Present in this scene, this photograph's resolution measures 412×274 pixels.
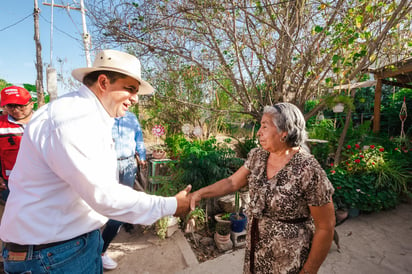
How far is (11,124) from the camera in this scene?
294 cm

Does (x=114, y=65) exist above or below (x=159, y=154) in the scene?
above

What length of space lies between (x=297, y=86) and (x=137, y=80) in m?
2.28

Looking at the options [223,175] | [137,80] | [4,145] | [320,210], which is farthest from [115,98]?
[223,175]

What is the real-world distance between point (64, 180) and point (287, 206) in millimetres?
1359

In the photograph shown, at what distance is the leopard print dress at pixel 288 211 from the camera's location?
1.51 m

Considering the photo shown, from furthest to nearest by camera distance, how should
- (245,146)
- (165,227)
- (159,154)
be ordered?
(245,146)
(159,154)
(165,227)

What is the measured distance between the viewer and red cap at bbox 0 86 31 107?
2.85 m

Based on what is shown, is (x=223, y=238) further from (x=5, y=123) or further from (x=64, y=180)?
(x=5, y=123)

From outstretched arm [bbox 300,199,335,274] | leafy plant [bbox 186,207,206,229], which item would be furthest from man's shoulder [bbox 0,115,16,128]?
outstretched arm [bbox 300,199,335,274]

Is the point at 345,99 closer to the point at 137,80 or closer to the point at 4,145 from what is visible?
the point at 137,80

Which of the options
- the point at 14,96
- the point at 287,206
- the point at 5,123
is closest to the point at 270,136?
the point at 287,206

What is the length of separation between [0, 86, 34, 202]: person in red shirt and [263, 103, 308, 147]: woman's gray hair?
10.3ft

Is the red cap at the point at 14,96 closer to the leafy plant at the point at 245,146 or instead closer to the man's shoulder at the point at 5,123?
the man's shoulder at the point at 5,123

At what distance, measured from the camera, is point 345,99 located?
2.46 metres
